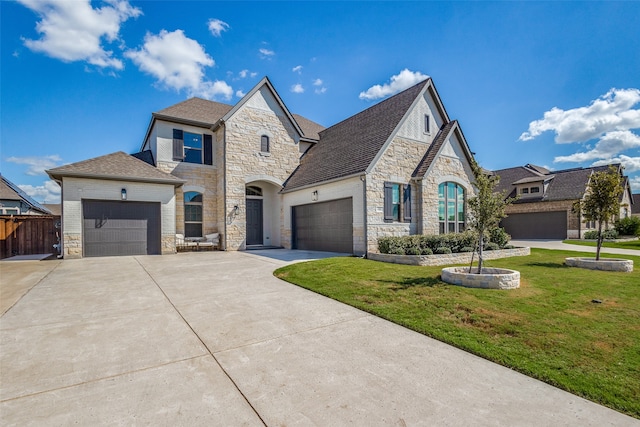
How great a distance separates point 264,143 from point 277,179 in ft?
7.42

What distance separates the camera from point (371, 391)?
9.36 ft

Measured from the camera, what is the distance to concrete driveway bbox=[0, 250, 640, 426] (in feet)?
8.20

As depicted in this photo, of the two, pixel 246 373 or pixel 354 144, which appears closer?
pixel 246 373

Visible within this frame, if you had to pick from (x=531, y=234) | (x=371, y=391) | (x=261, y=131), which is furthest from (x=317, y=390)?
→ (x=531, y=234)

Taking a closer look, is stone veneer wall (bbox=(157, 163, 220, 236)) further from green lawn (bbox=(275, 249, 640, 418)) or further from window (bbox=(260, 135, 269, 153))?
green lawn (bbox=(275, 249, 640, 418))

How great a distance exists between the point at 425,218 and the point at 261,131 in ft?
34.4

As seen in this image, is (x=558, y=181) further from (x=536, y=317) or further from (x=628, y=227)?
(x=536, y=317)

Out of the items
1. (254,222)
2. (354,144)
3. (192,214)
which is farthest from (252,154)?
(354,144)

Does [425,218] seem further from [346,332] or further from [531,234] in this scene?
[531,234]

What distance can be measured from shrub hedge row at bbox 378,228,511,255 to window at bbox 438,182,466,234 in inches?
94.4

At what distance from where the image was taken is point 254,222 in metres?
18.7

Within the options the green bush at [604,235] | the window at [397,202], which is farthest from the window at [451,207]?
the green bush at [604,235]

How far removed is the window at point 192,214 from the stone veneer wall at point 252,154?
2001mm

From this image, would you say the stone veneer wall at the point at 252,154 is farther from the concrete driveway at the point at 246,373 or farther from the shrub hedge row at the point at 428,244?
the concrete driveway at the point at 246,373
